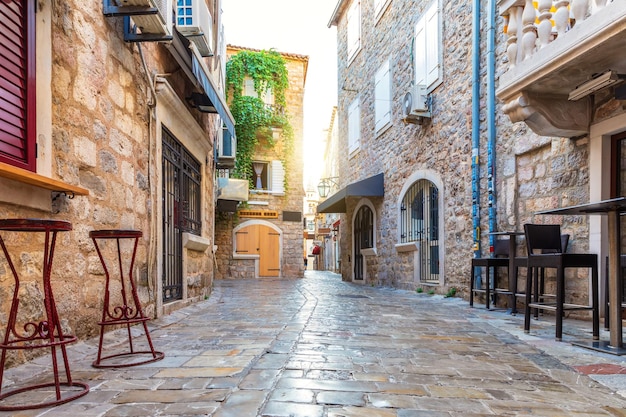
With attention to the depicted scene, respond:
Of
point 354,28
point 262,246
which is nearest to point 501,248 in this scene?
point 354,28

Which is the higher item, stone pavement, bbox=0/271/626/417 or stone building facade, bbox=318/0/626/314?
stone building facade, bbox=318/0/626/314

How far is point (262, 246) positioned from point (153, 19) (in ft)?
45.4

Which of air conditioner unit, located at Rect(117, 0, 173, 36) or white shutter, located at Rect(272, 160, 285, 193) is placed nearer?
air conditioner unit, located at Rect(117, 0, 173, 36)

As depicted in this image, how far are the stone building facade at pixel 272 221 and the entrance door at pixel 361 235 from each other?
177 inches

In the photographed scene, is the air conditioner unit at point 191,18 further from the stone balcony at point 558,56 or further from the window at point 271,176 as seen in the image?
the window at point 271,176

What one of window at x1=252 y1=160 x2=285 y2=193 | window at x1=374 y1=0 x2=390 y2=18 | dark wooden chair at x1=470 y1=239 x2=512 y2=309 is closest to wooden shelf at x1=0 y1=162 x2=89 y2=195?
dark wooden chair at x1=470 y1=239 x2=512 y2=309

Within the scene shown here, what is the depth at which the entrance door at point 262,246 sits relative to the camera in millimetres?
17250

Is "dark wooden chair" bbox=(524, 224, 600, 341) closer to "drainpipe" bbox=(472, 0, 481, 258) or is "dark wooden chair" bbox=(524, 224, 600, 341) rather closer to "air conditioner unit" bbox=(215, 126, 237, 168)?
"drainpipe" bbox=(472, 0, 481, 258)

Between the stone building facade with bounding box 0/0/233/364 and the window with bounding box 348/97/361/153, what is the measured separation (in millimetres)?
7736

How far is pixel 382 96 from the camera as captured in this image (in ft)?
36.3

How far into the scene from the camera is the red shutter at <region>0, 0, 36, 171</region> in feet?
8.76

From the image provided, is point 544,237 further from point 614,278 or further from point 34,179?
point 34,179

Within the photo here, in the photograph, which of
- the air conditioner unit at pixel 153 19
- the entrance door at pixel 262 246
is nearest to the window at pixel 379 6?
the air conditioner unit at pixel 153 19

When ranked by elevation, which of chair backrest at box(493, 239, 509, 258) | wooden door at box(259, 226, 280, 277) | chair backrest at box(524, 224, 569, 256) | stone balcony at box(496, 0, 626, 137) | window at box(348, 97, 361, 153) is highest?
window at box(348, 97, 361, 153)
